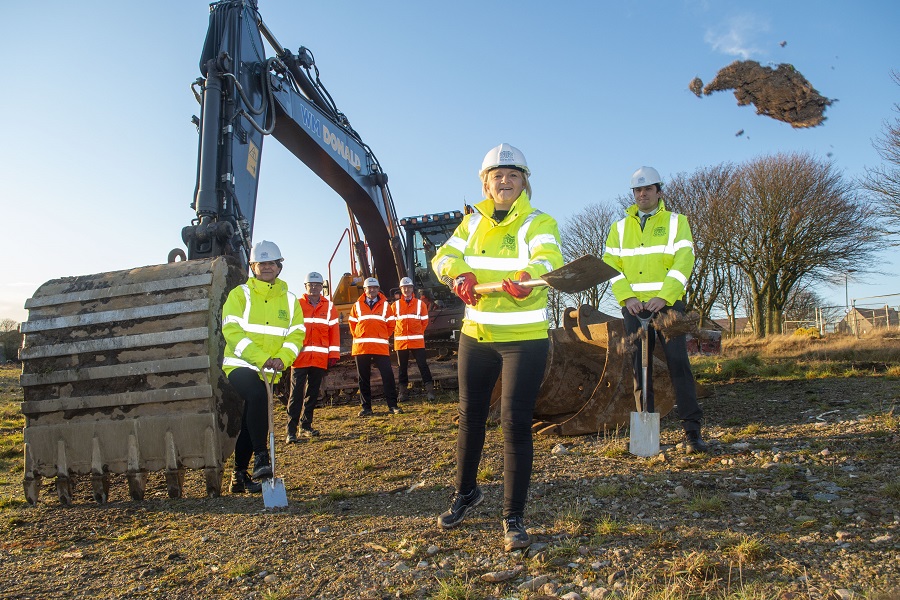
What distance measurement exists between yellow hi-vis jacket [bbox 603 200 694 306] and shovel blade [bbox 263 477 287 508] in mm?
2768

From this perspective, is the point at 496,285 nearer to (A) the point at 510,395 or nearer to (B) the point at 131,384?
(A) the point at 510,395

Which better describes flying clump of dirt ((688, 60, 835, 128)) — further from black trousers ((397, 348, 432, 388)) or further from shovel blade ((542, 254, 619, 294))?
shovel blade ((542, 254, 619, 294))

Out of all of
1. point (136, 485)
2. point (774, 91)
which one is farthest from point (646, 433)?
point (774, 91)

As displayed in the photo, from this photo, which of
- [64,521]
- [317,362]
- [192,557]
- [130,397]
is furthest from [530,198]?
[317,362]

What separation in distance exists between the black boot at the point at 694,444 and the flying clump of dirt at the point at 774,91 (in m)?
16.2

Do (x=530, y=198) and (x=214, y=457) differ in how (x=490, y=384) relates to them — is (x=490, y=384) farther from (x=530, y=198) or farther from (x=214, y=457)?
(x=214, y=457)

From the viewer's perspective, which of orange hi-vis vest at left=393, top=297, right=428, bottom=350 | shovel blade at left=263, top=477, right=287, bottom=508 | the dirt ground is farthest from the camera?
orange hi-vis vest at left=393, top=297, right=428, bottom=350

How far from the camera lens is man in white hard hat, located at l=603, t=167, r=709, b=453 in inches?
191

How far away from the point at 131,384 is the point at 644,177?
405 cm

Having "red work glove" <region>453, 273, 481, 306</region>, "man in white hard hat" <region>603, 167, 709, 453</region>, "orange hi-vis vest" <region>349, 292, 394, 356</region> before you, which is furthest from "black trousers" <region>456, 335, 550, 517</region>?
"orange hi-vis vest" <region>349, 292, 394, 356</region>

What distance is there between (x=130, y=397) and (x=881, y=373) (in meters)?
9.72

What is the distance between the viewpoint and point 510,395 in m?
3.25

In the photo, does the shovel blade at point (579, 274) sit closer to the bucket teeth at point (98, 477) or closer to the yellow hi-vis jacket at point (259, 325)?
the yellow hi-vis jacket at point (259, 325)

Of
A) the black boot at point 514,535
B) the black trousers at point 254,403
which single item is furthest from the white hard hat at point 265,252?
the black boot at point 514,535
